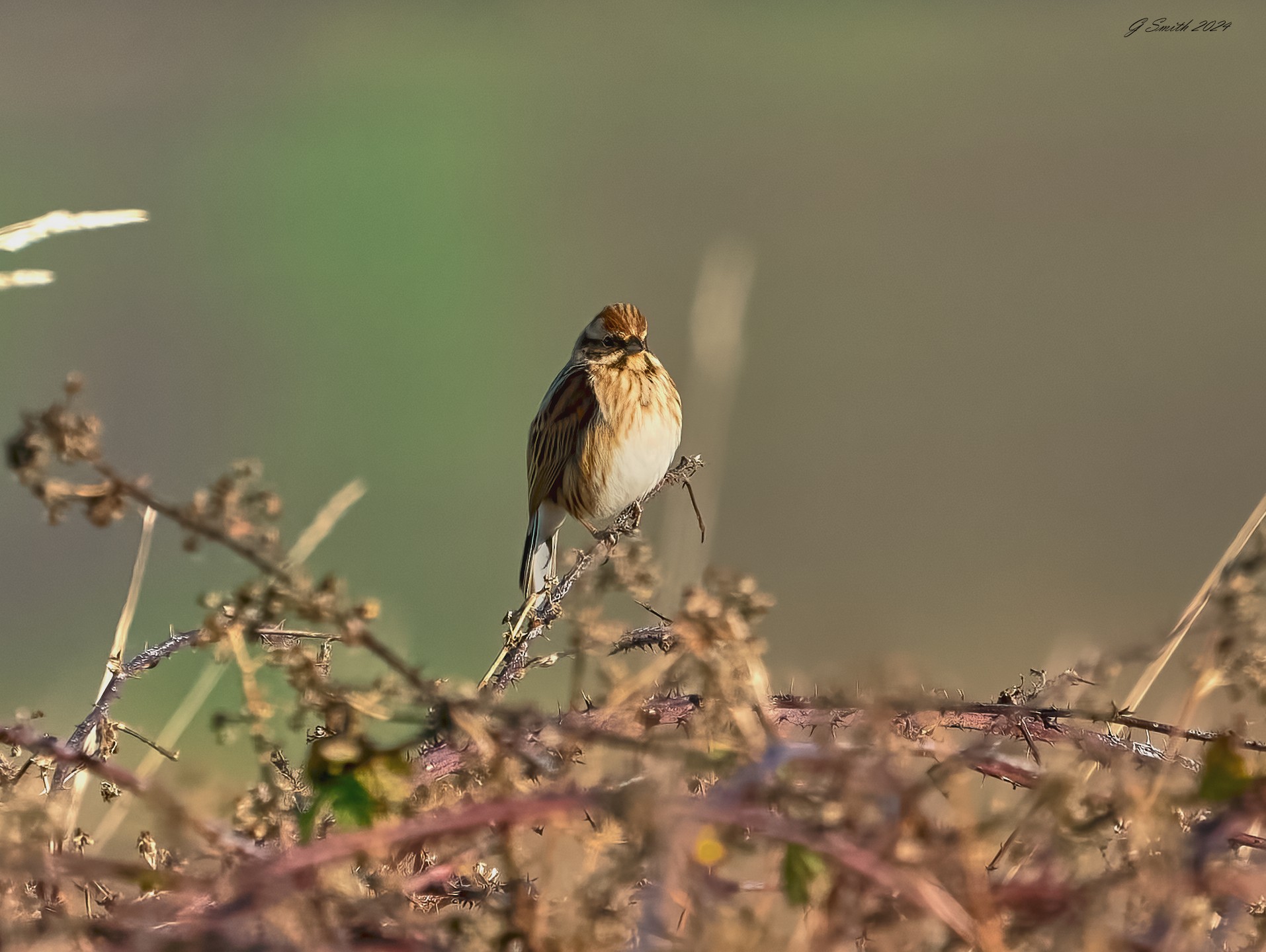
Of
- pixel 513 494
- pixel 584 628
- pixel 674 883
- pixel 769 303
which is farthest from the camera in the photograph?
pixel 769 303

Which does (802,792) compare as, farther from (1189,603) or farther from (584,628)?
(1189,603)

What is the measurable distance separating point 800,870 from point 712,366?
193 centimetres

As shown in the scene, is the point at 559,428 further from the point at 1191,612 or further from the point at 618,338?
the point at 1191,612

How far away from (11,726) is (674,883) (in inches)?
26.3

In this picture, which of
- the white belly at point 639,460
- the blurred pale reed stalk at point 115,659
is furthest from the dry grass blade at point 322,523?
the white belly at point 639,460

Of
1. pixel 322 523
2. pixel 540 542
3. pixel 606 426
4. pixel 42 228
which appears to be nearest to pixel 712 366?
pixel 322 523

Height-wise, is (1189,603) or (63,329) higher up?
(1189,603)

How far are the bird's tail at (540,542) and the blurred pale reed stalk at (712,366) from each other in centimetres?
221

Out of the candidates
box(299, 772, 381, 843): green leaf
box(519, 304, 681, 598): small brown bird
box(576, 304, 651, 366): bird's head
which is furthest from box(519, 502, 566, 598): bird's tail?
box(299, 772, 381, 843): green leaf

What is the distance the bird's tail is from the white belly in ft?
1.14

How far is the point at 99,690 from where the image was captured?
1.55 meters

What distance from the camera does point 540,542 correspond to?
5355 millimetres

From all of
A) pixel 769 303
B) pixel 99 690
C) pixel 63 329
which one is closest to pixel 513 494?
pixel 769 303

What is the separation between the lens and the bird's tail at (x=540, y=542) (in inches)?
203
